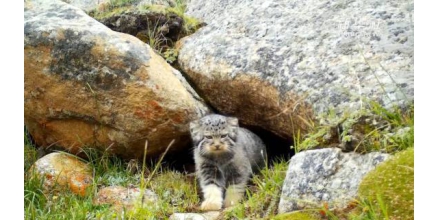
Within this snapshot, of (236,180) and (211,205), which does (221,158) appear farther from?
(211,205)

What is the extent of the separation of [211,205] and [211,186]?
0.41 m

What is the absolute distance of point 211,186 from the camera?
7375mm

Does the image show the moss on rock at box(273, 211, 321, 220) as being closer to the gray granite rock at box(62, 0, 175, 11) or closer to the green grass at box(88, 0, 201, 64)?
the green grass at box(88, 0, 201, 64)

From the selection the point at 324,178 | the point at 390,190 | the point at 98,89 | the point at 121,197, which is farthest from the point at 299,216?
the point at 98,89

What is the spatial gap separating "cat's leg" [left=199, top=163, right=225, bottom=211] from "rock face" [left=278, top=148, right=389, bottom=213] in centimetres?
130

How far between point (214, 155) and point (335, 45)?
190cm

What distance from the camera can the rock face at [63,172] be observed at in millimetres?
7113

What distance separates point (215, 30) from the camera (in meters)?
8.52

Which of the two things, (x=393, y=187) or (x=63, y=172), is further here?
(x=63, y=172)

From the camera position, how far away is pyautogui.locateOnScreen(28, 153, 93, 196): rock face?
23.3ft

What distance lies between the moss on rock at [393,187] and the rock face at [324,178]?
0.66ft

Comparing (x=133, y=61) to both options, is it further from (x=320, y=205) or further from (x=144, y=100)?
(x=320, y=205)
